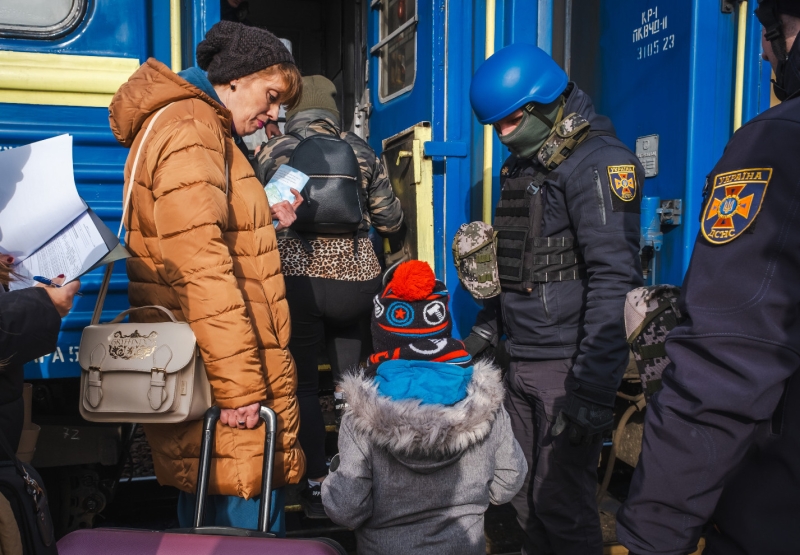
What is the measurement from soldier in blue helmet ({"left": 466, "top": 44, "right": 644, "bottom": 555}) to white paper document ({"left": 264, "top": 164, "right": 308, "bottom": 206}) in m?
0.70

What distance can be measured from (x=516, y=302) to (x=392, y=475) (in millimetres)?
942

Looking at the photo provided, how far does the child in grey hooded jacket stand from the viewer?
1.49 m

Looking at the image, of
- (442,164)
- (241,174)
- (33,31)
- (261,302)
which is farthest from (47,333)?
(442,164)

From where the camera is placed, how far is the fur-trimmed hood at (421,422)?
1.46 meters

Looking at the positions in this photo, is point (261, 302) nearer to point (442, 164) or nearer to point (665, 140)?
point (442, 164)

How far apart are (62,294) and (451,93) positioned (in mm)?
1900

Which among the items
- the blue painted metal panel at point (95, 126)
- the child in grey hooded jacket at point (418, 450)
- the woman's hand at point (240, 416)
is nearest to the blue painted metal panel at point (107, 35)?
the blue painted metal panel at point (95, 126)

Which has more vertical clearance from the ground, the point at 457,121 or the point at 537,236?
the point at 457,121

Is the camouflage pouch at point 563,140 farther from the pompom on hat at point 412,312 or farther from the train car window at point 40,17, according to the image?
the train car window at point 40,17

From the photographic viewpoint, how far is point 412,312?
Answer: 5.59 ft

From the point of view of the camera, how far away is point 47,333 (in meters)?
1.34

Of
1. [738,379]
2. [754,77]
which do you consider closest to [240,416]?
[738,379]

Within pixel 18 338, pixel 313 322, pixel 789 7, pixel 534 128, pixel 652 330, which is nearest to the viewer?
pixel 789 7

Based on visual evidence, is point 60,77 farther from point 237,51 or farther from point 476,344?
point 476,344
